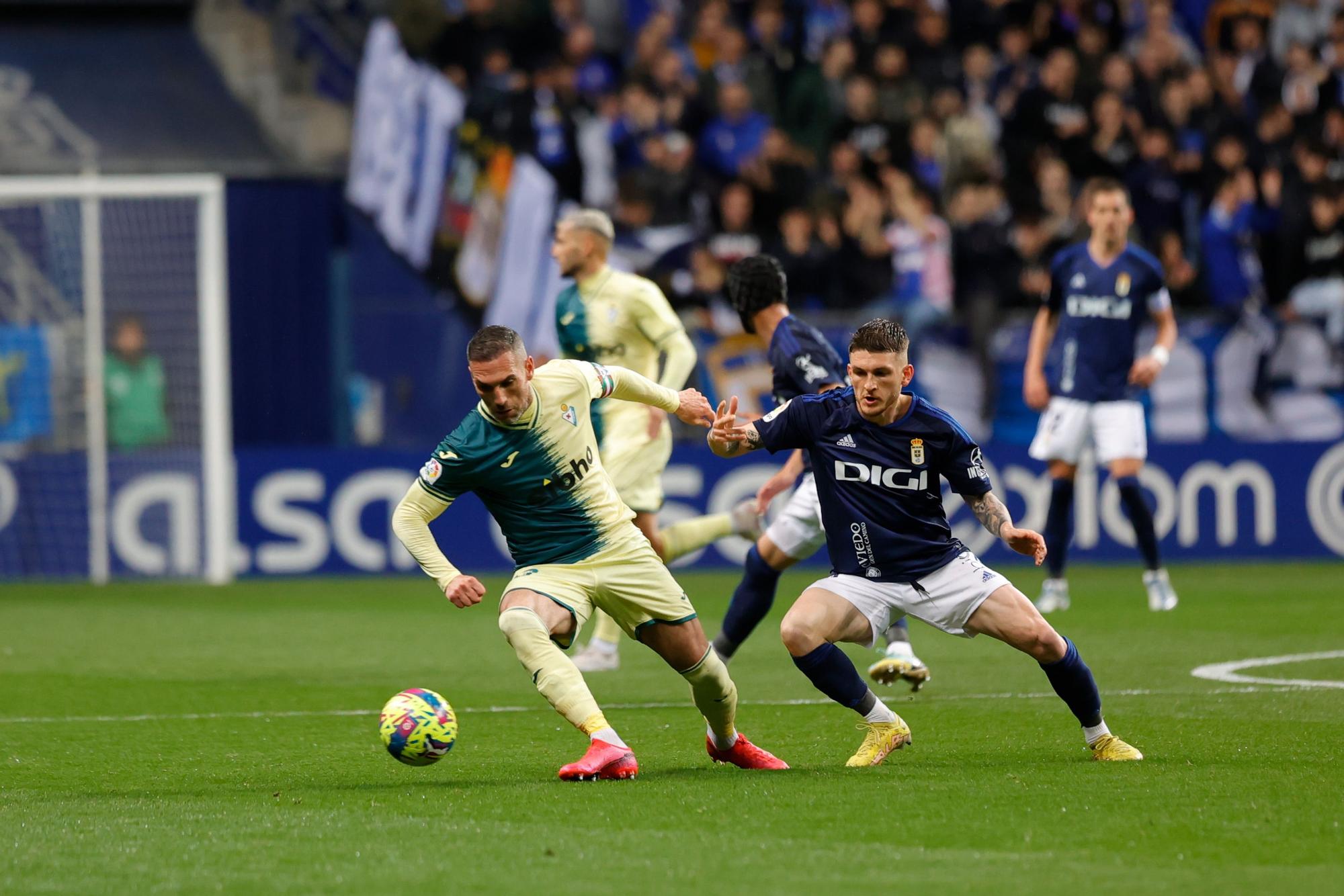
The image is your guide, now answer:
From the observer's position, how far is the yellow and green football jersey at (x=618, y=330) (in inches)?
417

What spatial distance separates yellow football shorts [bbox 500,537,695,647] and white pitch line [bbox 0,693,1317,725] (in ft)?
5.79

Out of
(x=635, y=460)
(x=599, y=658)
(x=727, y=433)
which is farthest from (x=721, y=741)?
(x=635, y=460)

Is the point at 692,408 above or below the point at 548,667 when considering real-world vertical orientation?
above

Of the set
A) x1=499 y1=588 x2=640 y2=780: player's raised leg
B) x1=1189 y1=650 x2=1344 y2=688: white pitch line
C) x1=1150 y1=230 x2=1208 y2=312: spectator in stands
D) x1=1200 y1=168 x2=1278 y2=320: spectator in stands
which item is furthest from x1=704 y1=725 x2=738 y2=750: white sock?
x1=1200 y1=168 x2=1278 y2=320: spectator in stands

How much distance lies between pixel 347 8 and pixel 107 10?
359cm

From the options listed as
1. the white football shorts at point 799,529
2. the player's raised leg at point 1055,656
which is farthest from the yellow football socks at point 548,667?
the white football shorts at point 799,529

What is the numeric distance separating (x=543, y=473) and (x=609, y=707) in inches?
80.3

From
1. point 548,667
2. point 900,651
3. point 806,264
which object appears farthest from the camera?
point 806,264

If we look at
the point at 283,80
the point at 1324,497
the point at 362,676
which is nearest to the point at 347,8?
the point at 283,80

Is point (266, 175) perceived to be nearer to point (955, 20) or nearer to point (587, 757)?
point (955, 20)

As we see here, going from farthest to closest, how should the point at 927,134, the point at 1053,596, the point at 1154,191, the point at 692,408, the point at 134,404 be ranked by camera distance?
the point at 927,134 < the point at 1154,191 < the point at 134,404 < the point at 1053,596 < the point at 692,408

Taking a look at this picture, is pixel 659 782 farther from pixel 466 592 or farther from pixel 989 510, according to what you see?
pixel 989 510

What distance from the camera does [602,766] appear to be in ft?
21.7

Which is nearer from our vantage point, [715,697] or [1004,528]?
[1004,528]
